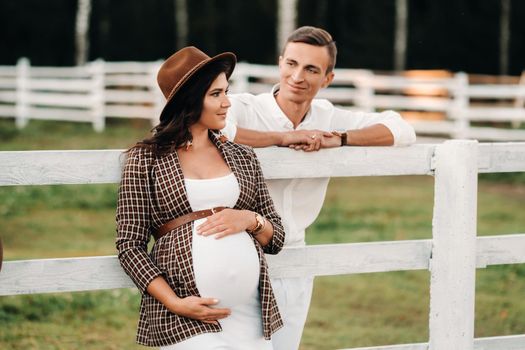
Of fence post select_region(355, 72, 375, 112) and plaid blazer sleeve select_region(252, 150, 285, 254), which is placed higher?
fence post select_region(355, 72, 375, 112)

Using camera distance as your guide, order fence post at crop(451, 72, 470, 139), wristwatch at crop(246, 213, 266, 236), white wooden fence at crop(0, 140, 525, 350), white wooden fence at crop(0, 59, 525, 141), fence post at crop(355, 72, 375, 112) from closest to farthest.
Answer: wristwatch at crop(246, 213, 266, 236) → white wooden fence at crop(0, 140, 525, 350) → fence post at crop(451, 72, 470, 139) → white wooden fence at crop(0, 59, 525, 141) → fence post at crop(355, 72, 375, 112)

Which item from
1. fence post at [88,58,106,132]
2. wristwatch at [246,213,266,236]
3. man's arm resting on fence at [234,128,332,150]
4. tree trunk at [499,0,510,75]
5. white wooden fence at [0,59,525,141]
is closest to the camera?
wristwatch at [246,213,266,236]

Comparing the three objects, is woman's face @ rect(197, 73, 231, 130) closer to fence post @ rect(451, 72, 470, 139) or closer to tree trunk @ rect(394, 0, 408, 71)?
fence post @ rect(451, 72, 470, 139)

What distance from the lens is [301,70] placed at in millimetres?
4316

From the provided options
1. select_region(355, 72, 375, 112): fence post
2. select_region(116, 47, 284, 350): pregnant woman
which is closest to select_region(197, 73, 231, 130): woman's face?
select_region(116, 47, 284, 350): pregnant woman

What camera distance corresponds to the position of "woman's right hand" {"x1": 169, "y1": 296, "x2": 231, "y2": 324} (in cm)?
344

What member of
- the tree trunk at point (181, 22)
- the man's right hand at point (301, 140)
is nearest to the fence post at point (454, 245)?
the man's right hand at point (301, 140)

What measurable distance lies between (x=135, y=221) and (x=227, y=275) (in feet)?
1.18

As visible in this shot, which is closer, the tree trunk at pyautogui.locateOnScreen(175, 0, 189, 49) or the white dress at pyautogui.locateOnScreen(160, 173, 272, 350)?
the white dress at pyautogui.locateOnScreen(160, 173, 272, 350)

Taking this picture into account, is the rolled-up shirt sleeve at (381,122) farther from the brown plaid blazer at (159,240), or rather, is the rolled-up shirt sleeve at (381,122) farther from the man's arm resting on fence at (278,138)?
the brown plaid blazer at (159,240)

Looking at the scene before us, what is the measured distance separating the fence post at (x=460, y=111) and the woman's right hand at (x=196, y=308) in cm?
1428

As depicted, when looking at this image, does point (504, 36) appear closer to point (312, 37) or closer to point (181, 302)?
point (312, 37)

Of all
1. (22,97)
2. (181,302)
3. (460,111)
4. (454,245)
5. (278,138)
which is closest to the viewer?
(181,302)

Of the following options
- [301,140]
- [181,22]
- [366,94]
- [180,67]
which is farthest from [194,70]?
[181,22]
